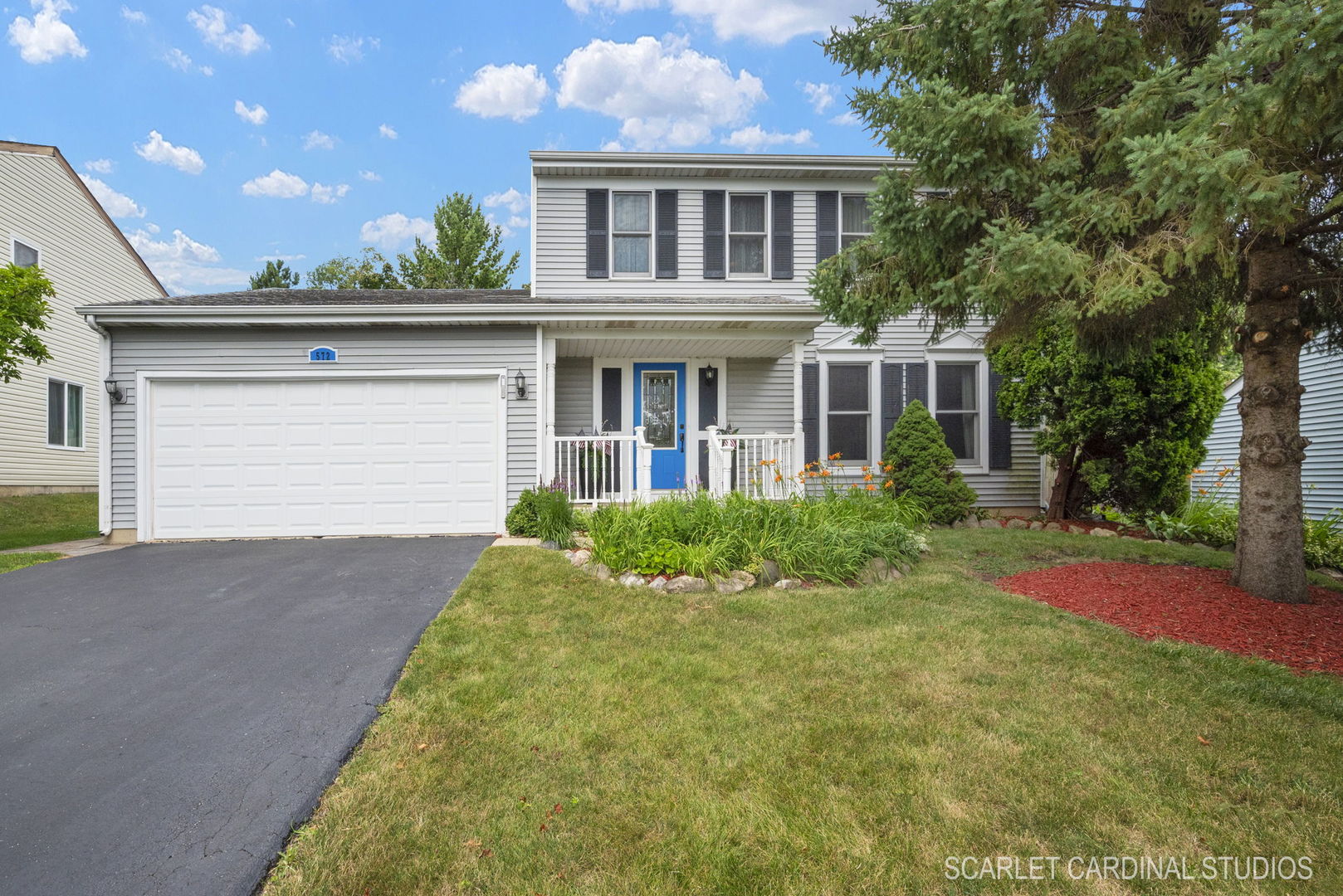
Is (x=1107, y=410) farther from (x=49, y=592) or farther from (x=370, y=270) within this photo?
(x=370, y=270)

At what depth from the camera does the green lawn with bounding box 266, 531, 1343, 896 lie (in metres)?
1.96

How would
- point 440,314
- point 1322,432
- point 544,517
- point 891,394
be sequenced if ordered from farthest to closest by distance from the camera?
point 1322,432, point 891,394, point 440,314, point 544,517

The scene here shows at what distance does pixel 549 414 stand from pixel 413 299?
2.59 metres

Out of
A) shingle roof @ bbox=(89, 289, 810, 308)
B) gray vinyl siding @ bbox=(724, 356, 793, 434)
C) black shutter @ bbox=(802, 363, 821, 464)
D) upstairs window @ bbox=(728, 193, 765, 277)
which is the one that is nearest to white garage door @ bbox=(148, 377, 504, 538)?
shingle roof @ bbox=(89, 289, 810, 308)

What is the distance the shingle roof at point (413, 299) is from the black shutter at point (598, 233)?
449mm

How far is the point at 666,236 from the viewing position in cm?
966

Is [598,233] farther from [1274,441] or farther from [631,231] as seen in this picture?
[1274,441]

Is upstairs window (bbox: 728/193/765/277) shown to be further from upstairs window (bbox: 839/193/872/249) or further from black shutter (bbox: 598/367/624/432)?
black shutter (bbox: 598/367/624/432)

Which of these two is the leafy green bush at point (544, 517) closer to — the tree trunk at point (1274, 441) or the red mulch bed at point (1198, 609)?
the red mulch bed at point (1198, 609)

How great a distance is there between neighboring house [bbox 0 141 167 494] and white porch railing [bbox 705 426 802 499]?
42.9ft

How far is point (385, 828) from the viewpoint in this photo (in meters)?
2.10

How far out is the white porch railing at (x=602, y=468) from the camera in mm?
7590

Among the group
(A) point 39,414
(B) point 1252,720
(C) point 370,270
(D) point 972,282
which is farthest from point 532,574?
(C) point 370,270

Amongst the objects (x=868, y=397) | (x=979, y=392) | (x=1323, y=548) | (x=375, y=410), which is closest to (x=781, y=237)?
(x=868, y=397)
